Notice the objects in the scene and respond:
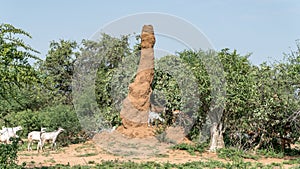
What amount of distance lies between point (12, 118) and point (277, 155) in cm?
1242

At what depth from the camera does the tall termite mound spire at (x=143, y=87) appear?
1802 cm

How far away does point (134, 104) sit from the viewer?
18.1 m

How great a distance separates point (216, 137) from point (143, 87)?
11.7ft

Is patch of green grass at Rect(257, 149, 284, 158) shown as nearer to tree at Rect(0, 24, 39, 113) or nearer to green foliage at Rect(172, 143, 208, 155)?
green foliage at Rect(172, 143, 208, 155)

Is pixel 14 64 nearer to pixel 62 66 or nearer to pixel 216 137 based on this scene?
pixel 216 137

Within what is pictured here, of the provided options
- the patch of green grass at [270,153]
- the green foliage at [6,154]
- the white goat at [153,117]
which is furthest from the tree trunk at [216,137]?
the green foliage at [6,154]

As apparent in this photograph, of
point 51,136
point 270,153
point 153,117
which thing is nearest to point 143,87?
point 153,117

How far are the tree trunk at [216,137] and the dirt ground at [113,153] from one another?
636mm

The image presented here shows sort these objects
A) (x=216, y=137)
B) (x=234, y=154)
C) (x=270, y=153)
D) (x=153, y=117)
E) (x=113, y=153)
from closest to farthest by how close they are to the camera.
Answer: (x=113, y=153) → (x=234, y=154) → (x=270, y=153) → (x=216, y=137) → (x=153, y=117)

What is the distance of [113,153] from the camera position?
15.3 meters

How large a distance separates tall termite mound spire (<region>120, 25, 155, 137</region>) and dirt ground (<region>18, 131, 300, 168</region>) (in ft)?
3.00

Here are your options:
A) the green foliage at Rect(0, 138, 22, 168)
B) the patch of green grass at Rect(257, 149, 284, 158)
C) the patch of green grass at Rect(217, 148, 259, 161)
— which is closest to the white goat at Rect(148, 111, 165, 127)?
the patch of green grass at Rect(217, 148, 259, 161)

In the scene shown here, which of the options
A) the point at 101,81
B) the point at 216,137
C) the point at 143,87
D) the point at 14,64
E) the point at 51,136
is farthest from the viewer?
the point at 101,81

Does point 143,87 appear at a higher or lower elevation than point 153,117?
higher
